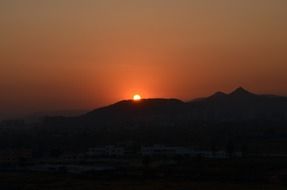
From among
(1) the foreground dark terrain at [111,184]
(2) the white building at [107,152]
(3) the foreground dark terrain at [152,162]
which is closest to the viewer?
(1) the foreground dark terrain at [111,184]

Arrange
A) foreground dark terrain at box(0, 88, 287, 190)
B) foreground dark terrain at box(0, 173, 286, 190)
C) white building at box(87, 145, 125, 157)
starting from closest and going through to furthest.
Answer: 1. foreground dark terrain at box(0, 173, 286, 190)
2. foreground dark terrain at box(0, 88, 287, 190)
3. white building at box(87, 145, 125, 157)

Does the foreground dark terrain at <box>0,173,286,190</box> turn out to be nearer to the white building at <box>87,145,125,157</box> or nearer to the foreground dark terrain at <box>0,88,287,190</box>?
the foreground dark terrain at <box>0,88,287,190</box>

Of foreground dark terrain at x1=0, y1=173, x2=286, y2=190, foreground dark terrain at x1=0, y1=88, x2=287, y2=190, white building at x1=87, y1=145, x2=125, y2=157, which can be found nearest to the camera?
foreground dark terrain at x1=0, y1=173, x2=286, y2=190

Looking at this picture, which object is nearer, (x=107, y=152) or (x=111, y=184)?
(x=111, y=184)

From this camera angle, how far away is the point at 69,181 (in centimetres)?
3991

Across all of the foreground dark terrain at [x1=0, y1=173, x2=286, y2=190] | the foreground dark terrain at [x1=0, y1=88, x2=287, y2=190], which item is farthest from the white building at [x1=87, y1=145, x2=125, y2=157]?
the foreground dark terrain at [x1=0, y1=173, x2=286, y2=190]

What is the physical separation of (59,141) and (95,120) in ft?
349

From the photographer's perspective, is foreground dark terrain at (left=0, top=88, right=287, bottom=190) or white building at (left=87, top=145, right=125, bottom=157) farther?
white building at (left=87, top=145, right=125, bottom=157)

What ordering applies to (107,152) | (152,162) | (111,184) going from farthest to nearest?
(107,152), (152,162), (111,184)

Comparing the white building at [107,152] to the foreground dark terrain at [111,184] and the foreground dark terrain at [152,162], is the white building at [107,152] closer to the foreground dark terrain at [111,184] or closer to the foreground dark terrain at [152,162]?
the foreground dark terrain at [152,162]

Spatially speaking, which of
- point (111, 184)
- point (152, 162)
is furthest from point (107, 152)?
point (111, 184)

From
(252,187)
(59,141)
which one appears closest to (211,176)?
(252,187)

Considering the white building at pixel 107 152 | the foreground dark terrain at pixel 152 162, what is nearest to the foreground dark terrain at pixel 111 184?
the foreground dark terrain at pixel 152 162

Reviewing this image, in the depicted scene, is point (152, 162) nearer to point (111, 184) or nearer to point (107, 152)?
point (107, 152)
